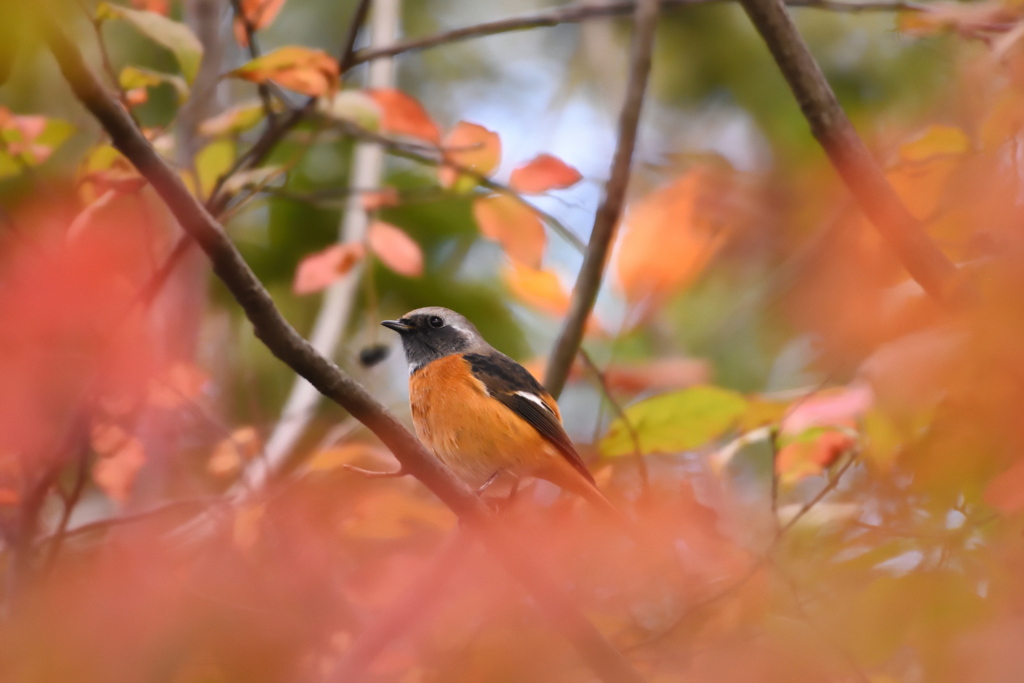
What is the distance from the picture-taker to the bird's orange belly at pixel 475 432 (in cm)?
410

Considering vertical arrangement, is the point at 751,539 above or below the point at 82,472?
below

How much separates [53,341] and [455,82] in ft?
26.1

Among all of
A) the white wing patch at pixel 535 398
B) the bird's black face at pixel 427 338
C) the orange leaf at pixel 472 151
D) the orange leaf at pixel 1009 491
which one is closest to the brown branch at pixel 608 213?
the white wing patch at pixel 535 398

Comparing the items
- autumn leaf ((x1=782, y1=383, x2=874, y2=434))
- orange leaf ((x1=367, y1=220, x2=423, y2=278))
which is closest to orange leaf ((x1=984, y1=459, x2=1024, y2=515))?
autumn leaf ((x1=782, y1=383, x2=874, y2=434))

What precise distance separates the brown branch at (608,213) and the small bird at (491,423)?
0.21 metres

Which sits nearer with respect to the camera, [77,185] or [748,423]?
[77,185]

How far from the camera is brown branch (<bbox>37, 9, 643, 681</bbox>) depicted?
199 centimetres

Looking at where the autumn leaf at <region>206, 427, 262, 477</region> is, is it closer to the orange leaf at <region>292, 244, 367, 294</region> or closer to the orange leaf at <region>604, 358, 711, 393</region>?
the orange leaf at <region>292, 244, 367, 294</region>

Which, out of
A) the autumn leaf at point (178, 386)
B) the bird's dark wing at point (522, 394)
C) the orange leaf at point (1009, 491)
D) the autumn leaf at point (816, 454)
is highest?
the orange leaf at point (1009, 491)

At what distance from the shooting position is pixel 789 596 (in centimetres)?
330

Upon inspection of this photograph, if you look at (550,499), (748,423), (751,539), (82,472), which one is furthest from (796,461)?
(82,472)

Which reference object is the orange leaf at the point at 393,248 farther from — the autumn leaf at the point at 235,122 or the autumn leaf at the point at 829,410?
the autumn leaf at the point at 829,410

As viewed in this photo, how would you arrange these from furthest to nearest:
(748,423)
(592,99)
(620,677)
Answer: (592,99) < (748,423) < (620,677)

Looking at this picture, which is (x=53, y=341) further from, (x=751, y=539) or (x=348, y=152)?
(x=348, y=152)
